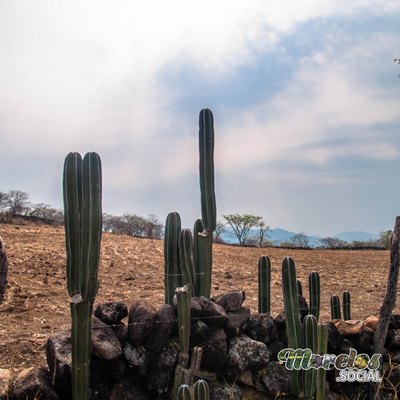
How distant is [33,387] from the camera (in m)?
4.68

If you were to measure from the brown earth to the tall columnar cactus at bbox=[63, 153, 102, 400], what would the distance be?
132 centimetres

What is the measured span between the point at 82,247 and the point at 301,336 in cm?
305

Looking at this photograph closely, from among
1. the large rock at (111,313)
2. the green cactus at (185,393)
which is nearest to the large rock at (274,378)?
the green cactus at (185,393)

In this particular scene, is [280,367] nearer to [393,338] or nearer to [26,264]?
[393,338]

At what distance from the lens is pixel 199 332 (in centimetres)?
562

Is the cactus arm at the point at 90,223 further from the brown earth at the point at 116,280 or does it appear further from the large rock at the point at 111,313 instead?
the brown earth at the point at 116,280

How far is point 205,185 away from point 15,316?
4.15m

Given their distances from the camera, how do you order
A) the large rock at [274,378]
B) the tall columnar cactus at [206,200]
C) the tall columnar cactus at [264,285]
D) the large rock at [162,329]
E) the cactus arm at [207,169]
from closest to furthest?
the large rock at [162,329] → the large rock at [274,378] → the tall columnar cactus at [206,200] → the cactus arm at [207,169] → the tall columnar cactus at [264,285]

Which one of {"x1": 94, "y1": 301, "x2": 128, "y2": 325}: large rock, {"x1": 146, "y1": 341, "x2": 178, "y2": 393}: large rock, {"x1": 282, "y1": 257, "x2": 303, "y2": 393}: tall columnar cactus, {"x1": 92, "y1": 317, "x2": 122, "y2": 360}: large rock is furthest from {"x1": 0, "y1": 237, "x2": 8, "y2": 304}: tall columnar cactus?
{"x1": 282, "y1": 257, "x2": 303, "y2": 393}: tall columnar cactus

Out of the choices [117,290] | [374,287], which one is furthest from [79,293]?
[374,287]

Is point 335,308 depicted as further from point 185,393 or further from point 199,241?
point 185,393

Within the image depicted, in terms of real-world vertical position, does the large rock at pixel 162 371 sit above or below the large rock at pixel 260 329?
below

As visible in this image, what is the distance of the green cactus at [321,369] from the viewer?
5809mm

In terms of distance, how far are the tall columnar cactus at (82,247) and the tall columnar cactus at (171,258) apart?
4.33ft
